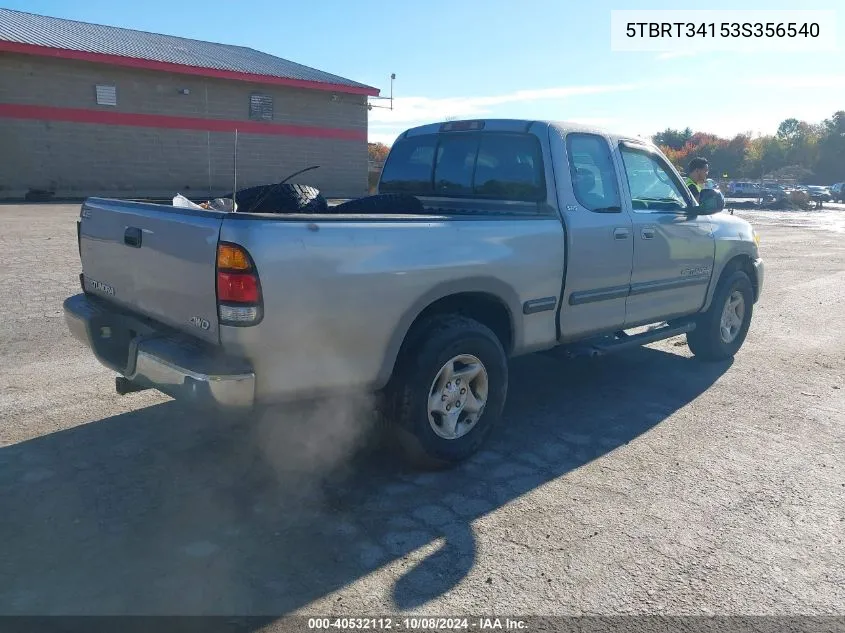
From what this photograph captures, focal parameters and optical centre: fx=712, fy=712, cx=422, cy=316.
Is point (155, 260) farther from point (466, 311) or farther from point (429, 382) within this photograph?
point (466, 311)

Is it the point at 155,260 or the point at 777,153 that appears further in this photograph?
the point at 777,153

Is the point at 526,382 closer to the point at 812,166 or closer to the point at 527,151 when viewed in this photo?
the point at 527,151

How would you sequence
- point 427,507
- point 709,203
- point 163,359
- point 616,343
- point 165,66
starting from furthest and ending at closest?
point 165,66
point 709,203
point 616,343
point 427,507
point 163,359

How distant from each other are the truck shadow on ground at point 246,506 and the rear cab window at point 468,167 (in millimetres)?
1578

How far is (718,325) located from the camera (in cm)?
636

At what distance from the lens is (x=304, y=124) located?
27594mm

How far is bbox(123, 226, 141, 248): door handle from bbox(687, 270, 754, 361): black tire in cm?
461

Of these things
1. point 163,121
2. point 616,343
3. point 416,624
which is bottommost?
point 416,624

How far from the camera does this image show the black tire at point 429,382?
3.78 meters

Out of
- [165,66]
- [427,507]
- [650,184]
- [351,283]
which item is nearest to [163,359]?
[351,283]

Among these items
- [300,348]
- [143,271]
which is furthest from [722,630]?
[143,271]

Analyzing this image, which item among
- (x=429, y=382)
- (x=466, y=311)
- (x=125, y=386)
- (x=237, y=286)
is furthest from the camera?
(x=466, y=311)

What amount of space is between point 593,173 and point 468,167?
886 mm

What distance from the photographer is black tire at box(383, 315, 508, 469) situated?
3779 mm
